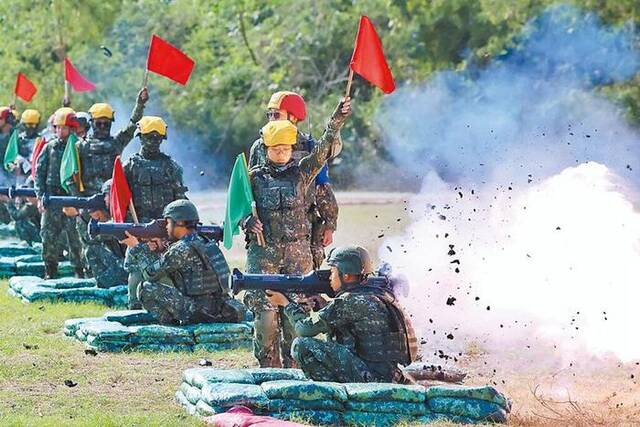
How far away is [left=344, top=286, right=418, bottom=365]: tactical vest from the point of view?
1153 centimetres

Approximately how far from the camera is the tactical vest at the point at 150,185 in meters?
17.5

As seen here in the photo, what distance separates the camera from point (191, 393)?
1198cm

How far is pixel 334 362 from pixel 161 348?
3714 mm

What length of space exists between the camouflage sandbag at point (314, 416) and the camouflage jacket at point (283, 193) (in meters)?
2.60

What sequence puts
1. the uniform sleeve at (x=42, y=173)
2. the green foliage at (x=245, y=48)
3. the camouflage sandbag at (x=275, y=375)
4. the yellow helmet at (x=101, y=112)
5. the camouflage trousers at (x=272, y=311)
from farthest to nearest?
1. the green foliage at (x=245, y=48)
2. the uniform sleeve at (x=42, y=173)
3. the yellow helmet at (x=101, y=112)
4. the camouflage trousers at (x=272, y=311)
5. the camouflage sandbag at (x=275, y=375)

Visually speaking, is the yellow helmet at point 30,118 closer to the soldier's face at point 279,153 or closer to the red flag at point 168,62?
the red flag at point 168,62

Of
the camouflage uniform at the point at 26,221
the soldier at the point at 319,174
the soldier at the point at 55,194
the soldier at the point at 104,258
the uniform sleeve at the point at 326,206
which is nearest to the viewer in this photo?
the soldier at the point at 319,174

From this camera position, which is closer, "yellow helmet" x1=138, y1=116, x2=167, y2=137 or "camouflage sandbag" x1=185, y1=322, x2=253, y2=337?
"camouflage sandbag" x1=185, y1=322, x2=253, y2=337

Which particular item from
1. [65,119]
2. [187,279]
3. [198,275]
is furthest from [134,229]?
[65,119]

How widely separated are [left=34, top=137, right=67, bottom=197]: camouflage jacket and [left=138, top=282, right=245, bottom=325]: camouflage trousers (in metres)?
5.53

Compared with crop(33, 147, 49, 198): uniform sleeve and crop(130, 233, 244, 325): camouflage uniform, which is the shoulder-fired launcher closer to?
crop(130, 233, 244, 325): camouflage uniform

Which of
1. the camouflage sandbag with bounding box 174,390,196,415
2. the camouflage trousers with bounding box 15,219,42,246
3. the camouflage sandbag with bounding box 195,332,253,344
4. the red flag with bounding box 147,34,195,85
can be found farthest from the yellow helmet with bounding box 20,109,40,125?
the camouflage sandbag with bounding box 174,390,196,415

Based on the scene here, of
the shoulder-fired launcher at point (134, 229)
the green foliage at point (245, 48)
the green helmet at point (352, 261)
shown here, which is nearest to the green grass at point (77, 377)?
the shoulder-fired launcher at point (134, 229)

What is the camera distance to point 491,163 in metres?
28.7
